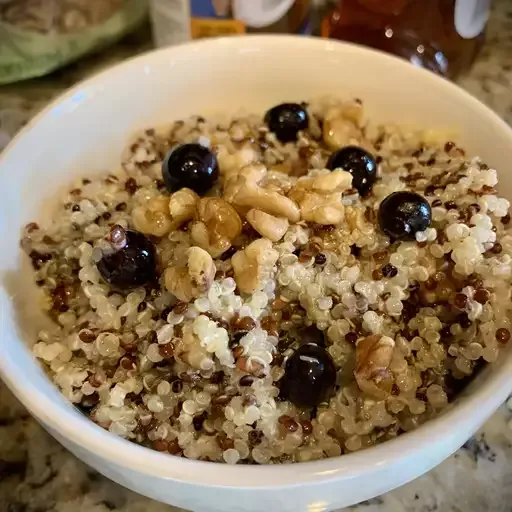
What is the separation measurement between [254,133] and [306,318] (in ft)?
0.84

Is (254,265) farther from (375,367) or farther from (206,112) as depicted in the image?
(206,112)

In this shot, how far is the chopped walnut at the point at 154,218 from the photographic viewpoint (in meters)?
0.66

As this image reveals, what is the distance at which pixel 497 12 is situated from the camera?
3.72 ft

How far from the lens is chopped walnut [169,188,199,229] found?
660mm

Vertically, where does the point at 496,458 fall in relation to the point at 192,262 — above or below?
below

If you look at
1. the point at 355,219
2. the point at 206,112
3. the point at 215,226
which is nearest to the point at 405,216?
the point at 355,219

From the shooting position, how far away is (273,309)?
62cm

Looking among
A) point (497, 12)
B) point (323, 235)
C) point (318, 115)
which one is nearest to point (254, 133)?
point (318, 115)

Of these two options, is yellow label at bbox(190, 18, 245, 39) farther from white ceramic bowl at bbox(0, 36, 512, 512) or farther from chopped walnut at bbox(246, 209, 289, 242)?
chopped walnut at bbox(246, 209, 289, 242)

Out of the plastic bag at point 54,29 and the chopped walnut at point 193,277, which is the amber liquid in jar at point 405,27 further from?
the chopped walnut at point 193,277

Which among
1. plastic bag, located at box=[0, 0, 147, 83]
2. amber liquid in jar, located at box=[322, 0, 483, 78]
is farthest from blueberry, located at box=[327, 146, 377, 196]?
plastic bag, located at box=[0, 0, 147, 83]

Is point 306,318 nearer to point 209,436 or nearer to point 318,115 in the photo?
point 209,436

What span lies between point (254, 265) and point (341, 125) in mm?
247

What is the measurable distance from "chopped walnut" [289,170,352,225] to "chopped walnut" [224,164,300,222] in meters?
0.01
